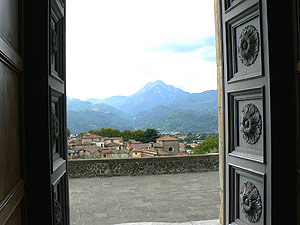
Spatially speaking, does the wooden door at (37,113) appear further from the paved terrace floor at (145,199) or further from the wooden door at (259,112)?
the paved terrace floor at (145,199)

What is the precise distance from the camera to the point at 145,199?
218 inches

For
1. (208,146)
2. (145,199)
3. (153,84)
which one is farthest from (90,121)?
(153,84)

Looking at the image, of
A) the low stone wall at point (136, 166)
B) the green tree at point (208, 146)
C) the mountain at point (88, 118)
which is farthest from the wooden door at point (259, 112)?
the mountain at point (88, 118)

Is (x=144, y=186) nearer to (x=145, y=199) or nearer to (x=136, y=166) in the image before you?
(x=145, y=199)

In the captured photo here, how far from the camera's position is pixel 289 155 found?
1.61m

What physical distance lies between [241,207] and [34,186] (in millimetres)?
1288

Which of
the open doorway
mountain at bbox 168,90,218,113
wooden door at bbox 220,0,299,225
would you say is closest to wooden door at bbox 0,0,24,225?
wooden door at bbox 220,0,299,225

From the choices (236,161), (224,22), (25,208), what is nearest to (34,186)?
(25,208)

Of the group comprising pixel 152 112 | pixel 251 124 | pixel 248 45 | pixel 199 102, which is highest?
pixel 199 102

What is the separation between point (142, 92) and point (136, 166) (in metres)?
29.8

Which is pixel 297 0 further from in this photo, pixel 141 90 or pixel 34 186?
pixel 141 90

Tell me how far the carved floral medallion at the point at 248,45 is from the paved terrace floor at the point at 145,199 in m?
2.25

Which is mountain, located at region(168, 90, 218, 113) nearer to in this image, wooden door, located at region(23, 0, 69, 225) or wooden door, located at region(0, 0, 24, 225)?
wooden door, located at region(23, 0, 69, 225)

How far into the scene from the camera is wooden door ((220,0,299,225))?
1.59 m
